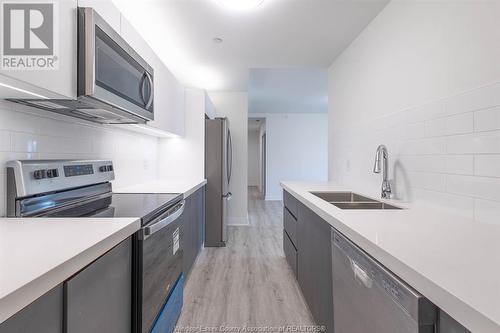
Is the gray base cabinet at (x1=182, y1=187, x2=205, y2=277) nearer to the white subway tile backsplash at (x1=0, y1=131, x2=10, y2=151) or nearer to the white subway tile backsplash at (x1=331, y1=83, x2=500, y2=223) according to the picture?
the white subway tile backsplash at (x1=0, y1=131, x2=10, y2=151)

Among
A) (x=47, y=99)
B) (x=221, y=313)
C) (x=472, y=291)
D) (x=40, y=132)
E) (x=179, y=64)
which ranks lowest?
(x=221, y=313)

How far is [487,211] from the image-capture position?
1061mm

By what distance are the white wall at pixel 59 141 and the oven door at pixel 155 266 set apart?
23.7 inches

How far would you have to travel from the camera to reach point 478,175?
1101 millimetres

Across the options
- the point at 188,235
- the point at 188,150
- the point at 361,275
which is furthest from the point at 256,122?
the point at 361,275

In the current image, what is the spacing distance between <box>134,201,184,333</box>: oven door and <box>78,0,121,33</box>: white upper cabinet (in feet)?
3.45

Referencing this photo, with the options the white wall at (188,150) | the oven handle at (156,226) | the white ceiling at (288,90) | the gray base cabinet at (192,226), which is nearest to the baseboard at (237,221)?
the gray base cabinet at (192,226)

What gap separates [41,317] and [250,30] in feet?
7.35

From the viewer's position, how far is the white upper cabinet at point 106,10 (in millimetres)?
1181

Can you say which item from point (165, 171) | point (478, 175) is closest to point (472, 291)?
point (478, 175)

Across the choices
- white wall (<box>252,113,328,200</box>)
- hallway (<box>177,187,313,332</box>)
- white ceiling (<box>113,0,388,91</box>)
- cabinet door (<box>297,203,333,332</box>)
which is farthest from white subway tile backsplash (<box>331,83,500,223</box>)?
white wall (<box>252,113,328,200</box>)

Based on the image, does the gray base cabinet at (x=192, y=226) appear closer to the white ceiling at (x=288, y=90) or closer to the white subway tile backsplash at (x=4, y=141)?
the white subway tile backsplash at (x=4, y=141)

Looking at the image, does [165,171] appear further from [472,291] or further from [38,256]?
[472,291]

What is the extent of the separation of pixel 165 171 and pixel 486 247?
306 centimetres
